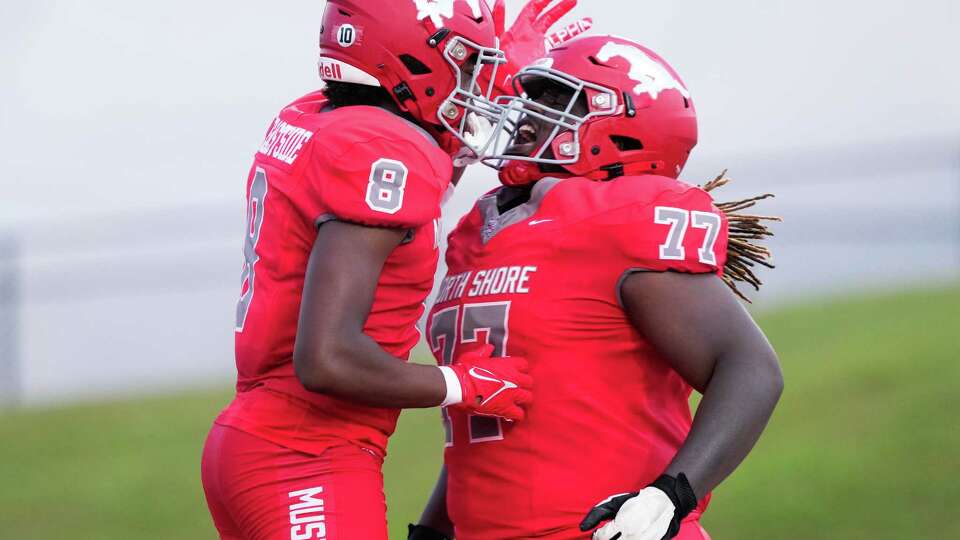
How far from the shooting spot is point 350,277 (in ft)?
8.99

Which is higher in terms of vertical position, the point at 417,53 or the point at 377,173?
the point at 417,53

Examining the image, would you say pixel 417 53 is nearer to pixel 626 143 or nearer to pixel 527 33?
pixel 626 143

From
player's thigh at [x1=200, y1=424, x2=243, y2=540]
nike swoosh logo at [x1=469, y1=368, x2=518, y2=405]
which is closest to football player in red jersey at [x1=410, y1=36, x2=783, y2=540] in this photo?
nike swoosh logo at [x1=469, y1=368, x2=518, y2=405]

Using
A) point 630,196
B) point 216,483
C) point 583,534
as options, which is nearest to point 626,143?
point 630,196

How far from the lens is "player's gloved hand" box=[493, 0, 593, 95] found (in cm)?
350

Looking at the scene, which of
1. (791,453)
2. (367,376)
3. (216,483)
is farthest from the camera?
(791,453)

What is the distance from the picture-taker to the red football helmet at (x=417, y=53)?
3.11 meters

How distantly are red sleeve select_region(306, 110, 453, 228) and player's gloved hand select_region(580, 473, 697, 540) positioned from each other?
0.68m

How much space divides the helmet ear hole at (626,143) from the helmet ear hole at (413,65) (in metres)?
0.45

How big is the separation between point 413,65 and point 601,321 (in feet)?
2.32

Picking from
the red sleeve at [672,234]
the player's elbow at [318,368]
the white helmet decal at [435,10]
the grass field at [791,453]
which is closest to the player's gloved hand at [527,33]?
the white helmet decal at [435,10]

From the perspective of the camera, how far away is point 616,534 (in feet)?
8.84

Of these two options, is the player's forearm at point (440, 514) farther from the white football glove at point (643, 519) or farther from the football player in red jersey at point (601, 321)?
the white football glove at point (643, 519)

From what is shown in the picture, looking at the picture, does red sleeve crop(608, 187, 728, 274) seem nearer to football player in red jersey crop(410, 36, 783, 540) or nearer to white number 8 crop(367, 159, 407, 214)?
football player in red jersey crop(410, 36, 783, 540)
